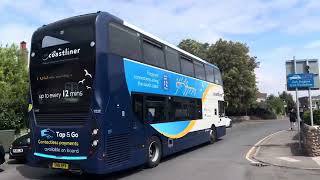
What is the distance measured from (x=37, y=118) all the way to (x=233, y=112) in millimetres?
49865

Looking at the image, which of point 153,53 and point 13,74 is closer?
point 153,53

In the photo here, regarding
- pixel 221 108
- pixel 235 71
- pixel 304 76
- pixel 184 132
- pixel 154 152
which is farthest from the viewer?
pixel 235 71

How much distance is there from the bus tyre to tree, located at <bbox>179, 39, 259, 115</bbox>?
112ft

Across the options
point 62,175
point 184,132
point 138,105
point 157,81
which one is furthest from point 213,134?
point 62,175

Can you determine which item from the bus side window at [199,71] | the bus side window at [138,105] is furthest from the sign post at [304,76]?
the bus side window at [138,105]

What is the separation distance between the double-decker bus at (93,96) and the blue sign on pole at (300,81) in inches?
239

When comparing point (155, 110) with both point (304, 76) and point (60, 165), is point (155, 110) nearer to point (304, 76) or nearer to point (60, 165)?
point (60, 165)

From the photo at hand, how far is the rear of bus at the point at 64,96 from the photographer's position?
10508 mm

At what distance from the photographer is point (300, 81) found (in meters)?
16.7

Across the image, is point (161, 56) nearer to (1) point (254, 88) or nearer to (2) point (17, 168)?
(2) point (17, 168)

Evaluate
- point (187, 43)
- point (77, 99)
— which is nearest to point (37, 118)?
point (77, 99)

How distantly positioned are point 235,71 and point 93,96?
38212mm

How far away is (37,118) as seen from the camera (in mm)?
11414

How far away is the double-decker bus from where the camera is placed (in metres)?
10.5
